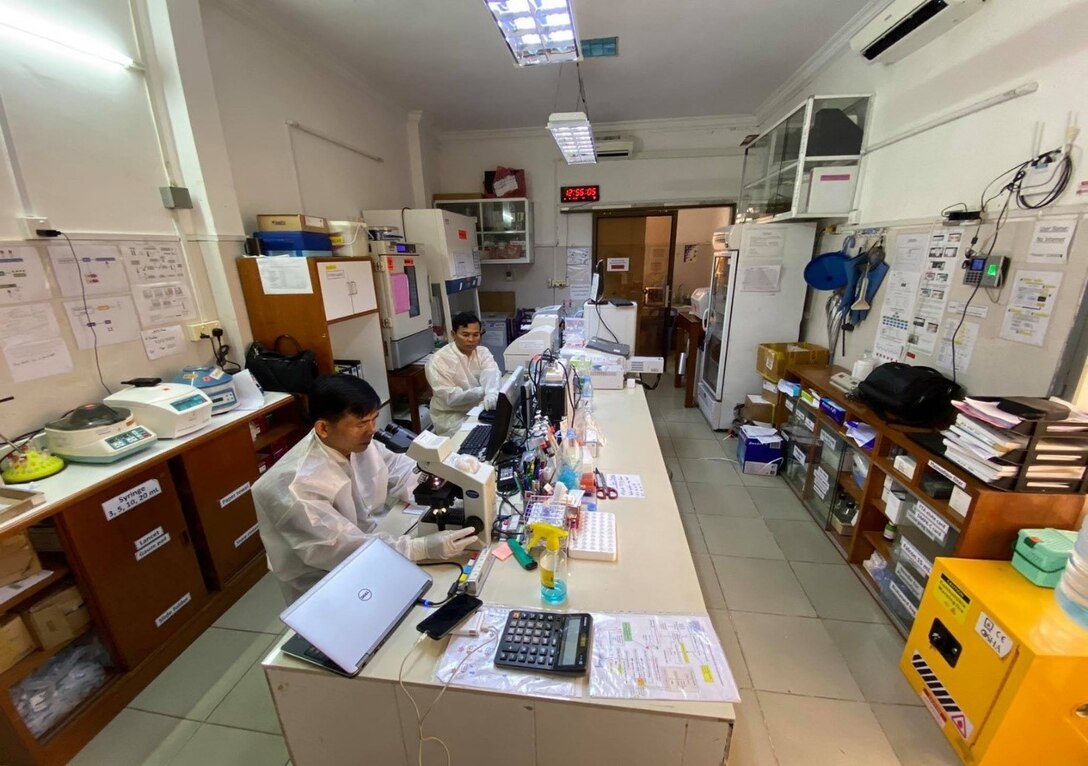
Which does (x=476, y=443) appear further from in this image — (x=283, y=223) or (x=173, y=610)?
(x=283, y=223)

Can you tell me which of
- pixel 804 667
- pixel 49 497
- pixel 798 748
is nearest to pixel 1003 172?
pixel 804 667

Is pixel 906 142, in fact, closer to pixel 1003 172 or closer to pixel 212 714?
pixel 1003 172

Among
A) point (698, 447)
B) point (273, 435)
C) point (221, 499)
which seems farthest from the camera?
point (698, 447)

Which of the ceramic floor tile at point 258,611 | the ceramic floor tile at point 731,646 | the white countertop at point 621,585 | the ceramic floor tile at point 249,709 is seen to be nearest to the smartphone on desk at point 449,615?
the white countertop at point 621,585

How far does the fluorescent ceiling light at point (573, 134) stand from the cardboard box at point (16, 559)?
131 inches

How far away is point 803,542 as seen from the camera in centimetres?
254

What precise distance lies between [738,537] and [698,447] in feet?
3.97

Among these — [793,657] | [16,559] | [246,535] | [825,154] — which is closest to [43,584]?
[16,559]

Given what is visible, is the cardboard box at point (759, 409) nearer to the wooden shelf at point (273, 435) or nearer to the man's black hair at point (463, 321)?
the man's black hair at point (463, 321)

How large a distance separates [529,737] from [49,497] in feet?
5.94

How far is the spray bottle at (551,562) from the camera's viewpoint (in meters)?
1.17

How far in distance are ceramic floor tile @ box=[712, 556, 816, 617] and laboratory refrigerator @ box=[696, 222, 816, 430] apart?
1.82 m

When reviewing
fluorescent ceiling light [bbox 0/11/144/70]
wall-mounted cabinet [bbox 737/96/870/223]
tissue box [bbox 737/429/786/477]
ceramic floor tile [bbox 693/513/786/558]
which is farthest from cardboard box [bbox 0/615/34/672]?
wall-mounted cabinet [bbox 737/96/870/223]

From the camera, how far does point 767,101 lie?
14.6ft
